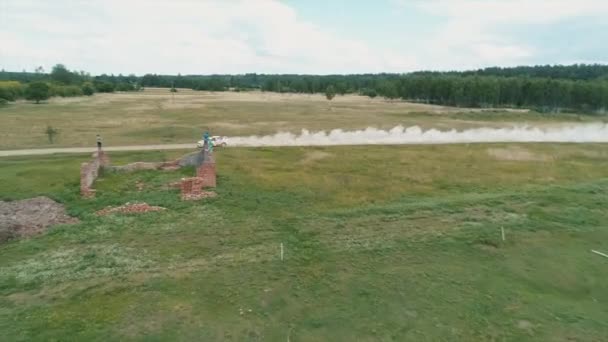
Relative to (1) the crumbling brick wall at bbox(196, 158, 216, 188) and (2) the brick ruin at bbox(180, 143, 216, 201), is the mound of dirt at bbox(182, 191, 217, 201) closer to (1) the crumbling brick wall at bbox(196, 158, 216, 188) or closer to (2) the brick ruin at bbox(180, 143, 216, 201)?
(2) the brick ruin at bbox(180, 143, 216, 201)

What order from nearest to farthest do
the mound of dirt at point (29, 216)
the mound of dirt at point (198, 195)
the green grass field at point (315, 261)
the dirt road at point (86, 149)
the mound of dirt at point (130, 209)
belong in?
the green grass field at point (315, 261)
the mound of dirt at point (29, 216)
the mound of dirt at point (130, 209)
the mound of dirt at point (198, 195)
the dirt road at point (86, 149)

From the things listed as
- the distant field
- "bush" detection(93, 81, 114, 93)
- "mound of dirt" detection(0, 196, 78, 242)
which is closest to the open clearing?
"mound of dirt" detection(0, 196, 78, 242)

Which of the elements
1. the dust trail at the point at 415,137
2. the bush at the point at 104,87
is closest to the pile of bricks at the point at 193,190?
the dust trail at the point at 415,137

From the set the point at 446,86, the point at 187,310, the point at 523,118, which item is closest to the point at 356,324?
the point at 187,310

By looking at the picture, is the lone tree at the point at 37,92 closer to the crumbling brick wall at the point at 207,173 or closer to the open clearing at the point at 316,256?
the open clearing at the point at 316,256

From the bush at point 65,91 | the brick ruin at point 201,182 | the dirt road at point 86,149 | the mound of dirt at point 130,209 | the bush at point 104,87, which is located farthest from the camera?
the bush at point 104,87

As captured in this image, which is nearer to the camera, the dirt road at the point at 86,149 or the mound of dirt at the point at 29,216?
the mound of dirt at the point at 29,216

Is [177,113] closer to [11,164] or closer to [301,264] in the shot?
[11,164]
